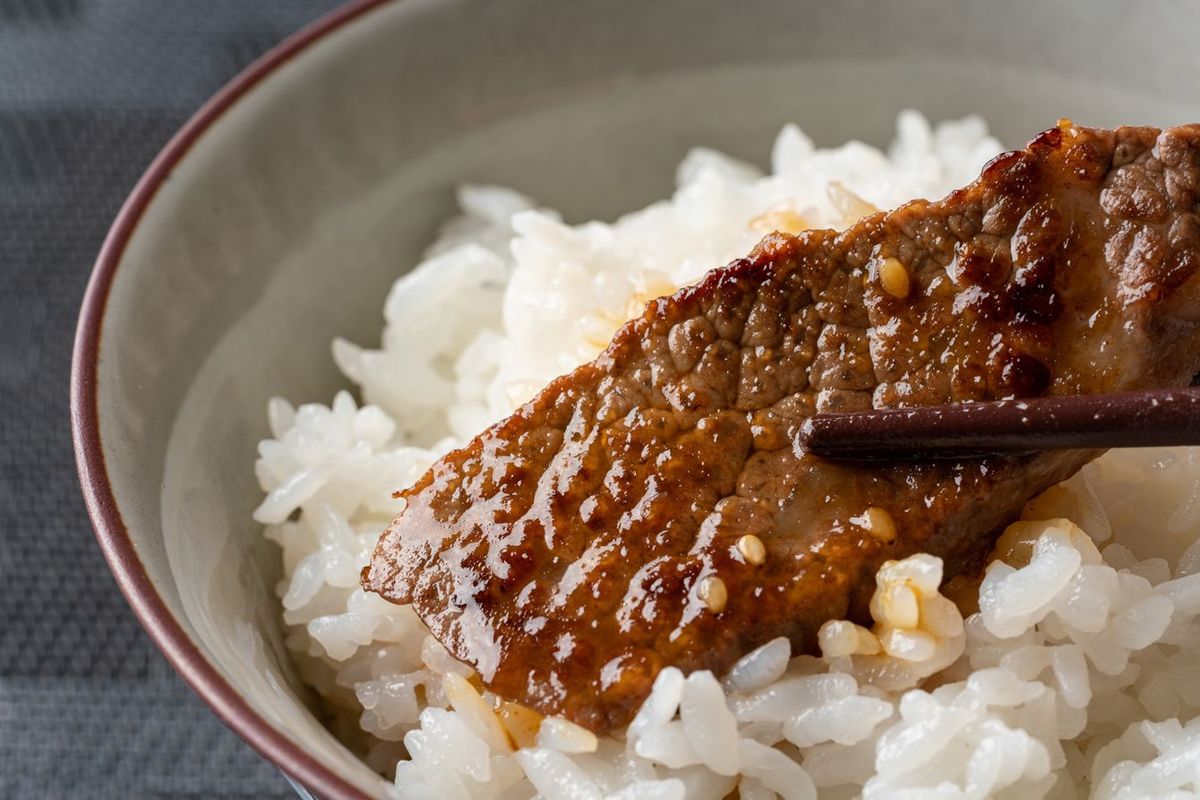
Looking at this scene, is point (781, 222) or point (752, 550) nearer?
point (752, 550)

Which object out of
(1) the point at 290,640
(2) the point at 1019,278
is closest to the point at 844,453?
(2) the point at 1019,278

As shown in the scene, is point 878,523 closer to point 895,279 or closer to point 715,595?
point 715,595

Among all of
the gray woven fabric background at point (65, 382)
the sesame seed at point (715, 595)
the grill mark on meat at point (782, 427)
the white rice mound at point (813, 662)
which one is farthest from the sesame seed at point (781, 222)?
the gray woven fabric background at point (65, 382)

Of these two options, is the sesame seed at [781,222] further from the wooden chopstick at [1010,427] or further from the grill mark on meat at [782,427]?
the wooden chopstick at [1010,427]

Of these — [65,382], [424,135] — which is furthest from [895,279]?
[65,382]

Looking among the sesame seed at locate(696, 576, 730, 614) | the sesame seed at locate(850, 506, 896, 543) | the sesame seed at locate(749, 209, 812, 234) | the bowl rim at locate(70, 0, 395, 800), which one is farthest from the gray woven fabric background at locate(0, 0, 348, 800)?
the sesame seed at locate(749, 209, 812, 234)

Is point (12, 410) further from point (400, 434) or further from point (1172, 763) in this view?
point (1172, 763)
